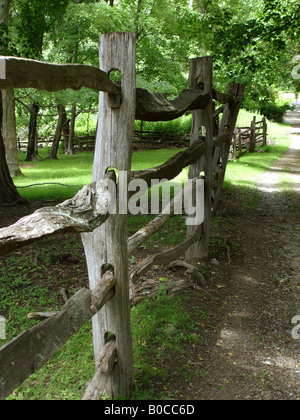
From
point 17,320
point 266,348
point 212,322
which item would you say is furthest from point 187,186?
point 17,320

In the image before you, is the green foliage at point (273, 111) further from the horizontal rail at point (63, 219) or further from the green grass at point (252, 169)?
the horizontal rail at point (63, 219)

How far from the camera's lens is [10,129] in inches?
529

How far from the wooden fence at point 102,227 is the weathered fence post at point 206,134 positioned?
3.20 ft

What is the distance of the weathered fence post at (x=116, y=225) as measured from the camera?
2.23m

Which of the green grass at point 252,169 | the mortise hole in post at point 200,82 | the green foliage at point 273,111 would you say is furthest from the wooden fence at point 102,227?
the green foliage at point 273,111

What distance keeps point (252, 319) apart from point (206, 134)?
2252 mm

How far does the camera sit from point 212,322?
3713 millimetres

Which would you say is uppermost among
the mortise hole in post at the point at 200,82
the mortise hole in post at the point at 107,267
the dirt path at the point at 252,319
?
the mortise hole in post at the point at 200,82

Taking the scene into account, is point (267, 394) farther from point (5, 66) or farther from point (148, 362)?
point (5, 66)

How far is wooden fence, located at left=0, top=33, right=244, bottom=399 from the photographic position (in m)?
1.51

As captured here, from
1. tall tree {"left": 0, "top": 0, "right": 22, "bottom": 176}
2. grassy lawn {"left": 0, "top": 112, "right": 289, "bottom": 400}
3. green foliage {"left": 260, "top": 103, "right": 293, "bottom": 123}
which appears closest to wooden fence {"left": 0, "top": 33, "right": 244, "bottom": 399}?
grassy lawn {"left": 0, "top": 112, "right": 289, "bottom": 400}

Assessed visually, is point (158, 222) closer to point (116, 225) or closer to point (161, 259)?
point (161, 259)

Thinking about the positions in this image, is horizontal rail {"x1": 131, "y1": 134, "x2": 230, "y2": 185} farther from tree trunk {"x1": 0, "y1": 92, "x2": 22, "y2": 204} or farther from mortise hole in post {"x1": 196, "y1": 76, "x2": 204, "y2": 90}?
tree trunk {"x1": 0, "y1": 92, "x2": 22, "y2": 204}

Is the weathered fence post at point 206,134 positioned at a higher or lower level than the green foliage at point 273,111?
lower
